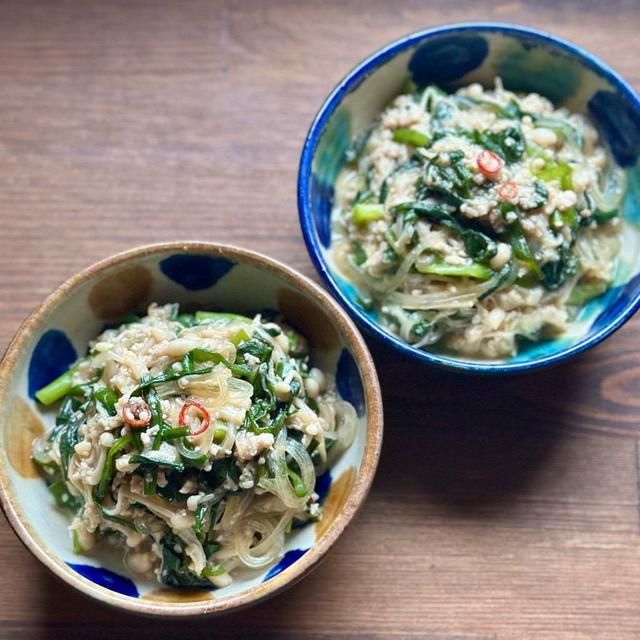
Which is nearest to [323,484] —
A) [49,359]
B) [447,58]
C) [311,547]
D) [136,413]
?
[311,547]

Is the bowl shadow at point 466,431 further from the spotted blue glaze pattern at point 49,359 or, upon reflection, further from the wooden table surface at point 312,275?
the spotted blue glaze pattern at point 49,359

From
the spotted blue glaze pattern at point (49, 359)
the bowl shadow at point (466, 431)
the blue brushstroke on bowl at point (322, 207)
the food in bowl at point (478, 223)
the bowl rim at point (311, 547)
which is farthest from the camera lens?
the bowl shadow at point (466, 431)

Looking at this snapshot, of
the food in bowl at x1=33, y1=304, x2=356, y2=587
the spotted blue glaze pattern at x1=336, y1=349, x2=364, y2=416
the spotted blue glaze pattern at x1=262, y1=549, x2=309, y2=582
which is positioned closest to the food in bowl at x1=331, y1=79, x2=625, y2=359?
the spotted blue glaze pattern at x1=336, y1=349, x2=364, y2=416

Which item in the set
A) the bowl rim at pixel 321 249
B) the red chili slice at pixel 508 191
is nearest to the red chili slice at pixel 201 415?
the bowl rim at pixel 321 249

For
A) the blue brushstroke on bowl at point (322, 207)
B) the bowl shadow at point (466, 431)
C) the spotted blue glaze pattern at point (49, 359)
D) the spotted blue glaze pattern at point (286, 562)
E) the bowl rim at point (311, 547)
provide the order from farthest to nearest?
the bowl shadow at point (466, 431)
the blue brushstroke on bowl at point (322, 207)
the spotted blue glaze pattern at point (49, 359)
the spotted blue glaze pattern at point (286, 562)
the bowl rim at point (311, 547)

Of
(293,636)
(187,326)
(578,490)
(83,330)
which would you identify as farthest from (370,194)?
(293,636)

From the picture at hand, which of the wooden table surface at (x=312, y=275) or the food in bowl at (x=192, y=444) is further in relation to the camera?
the wooden table surface at (x=312, y=275)
